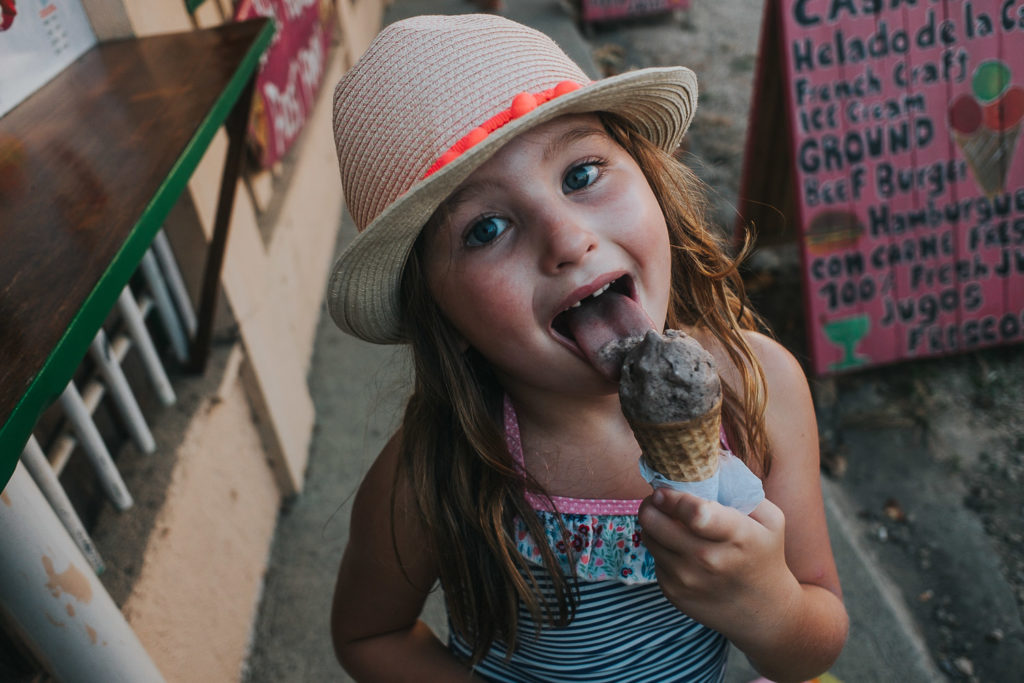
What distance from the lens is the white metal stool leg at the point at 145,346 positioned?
90.4 inches

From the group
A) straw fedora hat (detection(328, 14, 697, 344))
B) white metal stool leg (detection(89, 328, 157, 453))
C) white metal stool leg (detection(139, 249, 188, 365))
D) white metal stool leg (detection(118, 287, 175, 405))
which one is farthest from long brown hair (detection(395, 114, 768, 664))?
white metal stool leg (detection(139, 249, 188, 365))

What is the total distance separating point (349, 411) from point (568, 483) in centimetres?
225

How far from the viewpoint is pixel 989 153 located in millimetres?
3277

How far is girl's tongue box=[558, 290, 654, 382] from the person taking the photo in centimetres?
117

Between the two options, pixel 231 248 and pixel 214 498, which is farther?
pixel 231 248

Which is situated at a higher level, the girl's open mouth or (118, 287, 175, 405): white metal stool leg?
the girl's open mouth

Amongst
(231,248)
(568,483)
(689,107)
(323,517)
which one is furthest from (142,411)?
(689,107)

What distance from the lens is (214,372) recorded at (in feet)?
8.68

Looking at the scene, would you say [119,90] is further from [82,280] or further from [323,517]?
[323,517]

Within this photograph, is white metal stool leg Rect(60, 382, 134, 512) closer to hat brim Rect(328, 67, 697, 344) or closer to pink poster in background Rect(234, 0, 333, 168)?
hat brim Rect(328, 67, 697, 344)

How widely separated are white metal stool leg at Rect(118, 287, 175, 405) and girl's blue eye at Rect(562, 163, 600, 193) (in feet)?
5.01

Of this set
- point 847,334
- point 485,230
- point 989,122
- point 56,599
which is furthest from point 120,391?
point 989,122

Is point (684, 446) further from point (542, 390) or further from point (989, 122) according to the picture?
point (989, 122)

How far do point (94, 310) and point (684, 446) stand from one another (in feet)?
2.90
